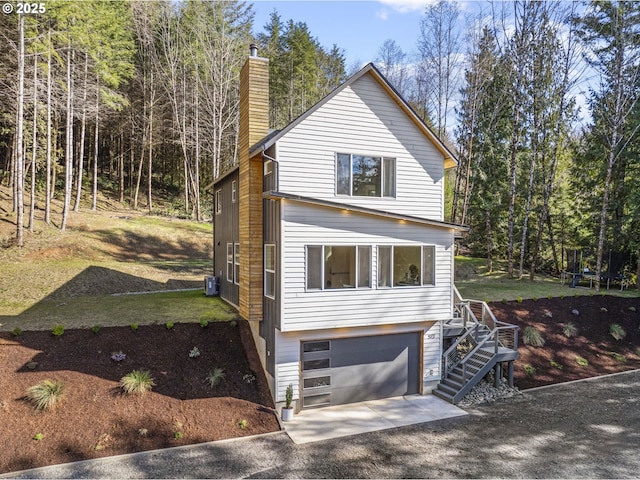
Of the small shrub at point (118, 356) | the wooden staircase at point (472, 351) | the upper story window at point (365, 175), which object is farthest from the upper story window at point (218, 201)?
the wooden staircase at point (472, 351)

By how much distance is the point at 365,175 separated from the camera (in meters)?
11.0

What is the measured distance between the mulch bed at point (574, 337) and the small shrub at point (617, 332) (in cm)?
12

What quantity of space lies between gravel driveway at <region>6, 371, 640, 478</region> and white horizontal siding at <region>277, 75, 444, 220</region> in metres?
5.91

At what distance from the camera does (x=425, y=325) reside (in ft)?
38.4

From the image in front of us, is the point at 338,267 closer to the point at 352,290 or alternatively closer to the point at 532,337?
the point at 352,290

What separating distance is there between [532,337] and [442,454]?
8.00m

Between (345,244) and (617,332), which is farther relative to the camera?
(617,332)

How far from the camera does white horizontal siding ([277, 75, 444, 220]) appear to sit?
33.2ft

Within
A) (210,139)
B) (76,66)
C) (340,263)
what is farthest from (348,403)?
(210,139)

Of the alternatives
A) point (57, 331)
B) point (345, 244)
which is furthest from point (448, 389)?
point (57, 331)

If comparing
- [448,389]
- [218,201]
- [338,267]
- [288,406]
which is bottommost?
[448,389]

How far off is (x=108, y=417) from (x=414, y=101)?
28.1 metres

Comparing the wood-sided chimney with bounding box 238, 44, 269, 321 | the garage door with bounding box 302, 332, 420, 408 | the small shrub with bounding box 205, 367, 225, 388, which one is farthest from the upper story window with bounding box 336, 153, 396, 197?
the small shrub with bounding box 205, 367, 225, 388

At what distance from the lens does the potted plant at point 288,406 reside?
973 centimetres
